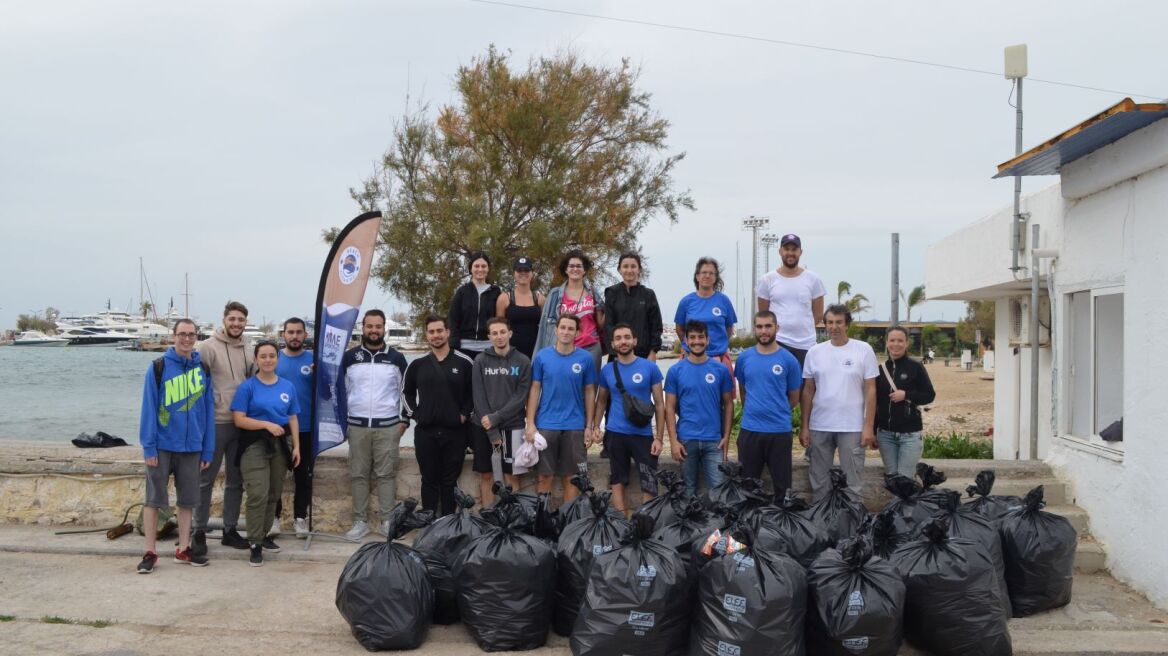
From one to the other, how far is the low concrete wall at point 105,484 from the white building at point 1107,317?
0.80m

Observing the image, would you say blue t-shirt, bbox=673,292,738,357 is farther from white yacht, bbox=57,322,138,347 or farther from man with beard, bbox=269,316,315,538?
white yacht, bbox=57,322,138,347

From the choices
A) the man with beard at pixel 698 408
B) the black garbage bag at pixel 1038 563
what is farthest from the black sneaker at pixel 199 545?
the black garbage bag at pixel 1038 563

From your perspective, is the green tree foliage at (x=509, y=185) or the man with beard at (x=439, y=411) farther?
the green tree foliage at (x=509, y=185)

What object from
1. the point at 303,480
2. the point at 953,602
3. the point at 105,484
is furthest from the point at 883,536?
the point at 105,484

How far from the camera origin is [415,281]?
15391mm

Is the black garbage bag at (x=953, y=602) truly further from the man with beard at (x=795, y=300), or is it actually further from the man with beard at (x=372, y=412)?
the man with beard at (x=372, y=412)

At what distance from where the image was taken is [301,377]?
655 centimetres

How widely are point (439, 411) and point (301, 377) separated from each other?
1158 millimetres

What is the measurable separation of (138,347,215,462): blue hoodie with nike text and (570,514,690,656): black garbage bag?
2.98 metres

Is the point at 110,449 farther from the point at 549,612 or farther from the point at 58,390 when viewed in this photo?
the point at 58,390

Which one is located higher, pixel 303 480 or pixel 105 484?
pixel 303 480

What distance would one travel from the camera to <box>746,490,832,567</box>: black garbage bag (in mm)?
5027

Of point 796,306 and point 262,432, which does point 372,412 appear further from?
point 796,306

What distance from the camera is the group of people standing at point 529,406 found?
6000 millimetres
